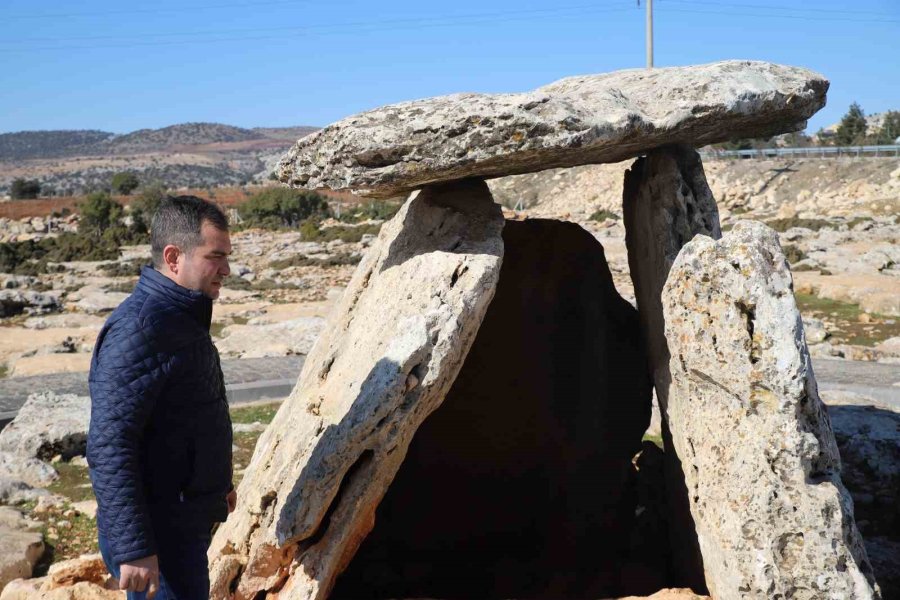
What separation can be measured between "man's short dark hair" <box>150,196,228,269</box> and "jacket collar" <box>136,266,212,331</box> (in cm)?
9

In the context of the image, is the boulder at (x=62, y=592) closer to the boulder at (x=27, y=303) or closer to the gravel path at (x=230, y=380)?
the gravel path at (x=230, y=380)

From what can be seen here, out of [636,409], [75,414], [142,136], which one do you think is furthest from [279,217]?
[142,136]

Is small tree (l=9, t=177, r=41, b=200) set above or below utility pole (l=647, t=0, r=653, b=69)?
below

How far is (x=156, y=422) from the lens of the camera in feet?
13.1

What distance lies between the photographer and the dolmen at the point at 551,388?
16.5ft

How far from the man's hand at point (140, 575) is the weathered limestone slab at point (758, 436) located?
288 centimetres

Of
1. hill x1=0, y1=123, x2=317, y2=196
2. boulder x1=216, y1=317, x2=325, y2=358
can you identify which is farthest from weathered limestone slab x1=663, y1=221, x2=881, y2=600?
hill x1=0, y1=123, x2=317, y2=196

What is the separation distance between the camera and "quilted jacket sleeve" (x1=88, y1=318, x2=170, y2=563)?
147 inches

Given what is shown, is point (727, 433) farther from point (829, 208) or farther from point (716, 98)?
point (829, 208)

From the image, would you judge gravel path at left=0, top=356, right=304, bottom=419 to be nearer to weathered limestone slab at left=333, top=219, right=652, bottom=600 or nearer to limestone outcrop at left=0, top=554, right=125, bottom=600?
weathered limestone slab at left=333, top=219, right=652, bottom=600

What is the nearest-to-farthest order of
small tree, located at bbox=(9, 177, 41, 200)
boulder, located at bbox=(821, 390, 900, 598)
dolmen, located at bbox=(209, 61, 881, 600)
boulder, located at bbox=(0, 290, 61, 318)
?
dolmen, located at bbox=(209, 61, 881, 600)
boulder, located at bbox=(821, 390, 900, 598)
boulder, located at bbox=(0, 290, 61, 318)
small tree, located at bbox=(9, 177, 41, 200)

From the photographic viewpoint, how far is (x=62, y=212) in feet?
201

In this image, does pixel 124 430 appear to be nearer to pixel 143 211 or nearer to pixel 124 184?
pixel 143 211

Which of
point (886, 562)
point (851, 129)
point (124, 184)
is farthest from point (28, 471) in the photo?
point (124, 184)
